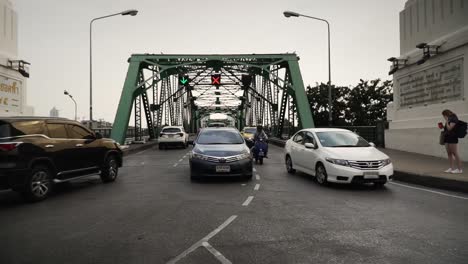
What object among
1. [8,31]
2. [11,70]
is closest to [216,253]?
[11,70]

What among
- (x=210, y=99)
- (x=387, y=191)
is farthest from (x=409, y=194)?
(x=210, y=99)

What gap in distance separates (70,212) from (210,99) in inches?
3092

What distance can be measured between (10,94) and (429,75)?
60.4 ft

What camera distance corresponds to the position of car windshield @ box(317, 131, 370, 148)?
1041 centimetres

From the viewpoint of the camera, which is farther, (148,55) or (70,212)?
(148,55)

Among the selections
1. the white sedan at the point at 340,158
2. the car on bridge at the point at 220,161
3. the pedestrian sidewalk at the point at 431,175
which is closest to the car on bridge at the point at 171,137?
the car on bridge at the point at 220,161

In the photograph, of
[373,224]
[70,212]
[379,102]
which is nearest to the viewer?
[373,224]

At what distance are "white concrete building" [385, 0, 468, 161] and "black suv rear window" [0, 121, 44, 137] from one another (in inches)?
538

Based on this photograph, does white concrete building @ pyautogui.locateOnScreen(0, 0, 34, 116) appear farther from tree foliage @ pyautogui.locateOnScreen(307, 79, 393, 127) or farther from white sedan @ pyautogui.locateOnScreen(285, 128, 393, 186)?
tree foliage @ pyautogui.locateOnScreen(307, 79, 393, 127)

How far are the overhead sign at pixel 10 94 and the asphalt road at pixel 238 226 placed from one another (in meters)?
8.11

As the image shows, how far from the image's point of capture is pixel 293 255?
14.1ft

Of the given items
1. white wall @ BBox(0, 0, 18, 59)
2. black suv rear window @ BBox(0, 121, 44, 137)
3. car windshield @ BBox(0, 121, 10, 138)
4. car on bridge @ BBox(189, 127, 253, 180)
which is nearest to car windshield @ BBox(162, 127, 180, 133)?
white wall @ BBox(0, 0, 18, 59)

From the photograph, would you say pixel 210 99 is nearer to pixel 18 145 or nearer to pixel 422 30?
pixel 422 30

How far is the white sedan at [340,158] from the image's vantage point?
910 cm
